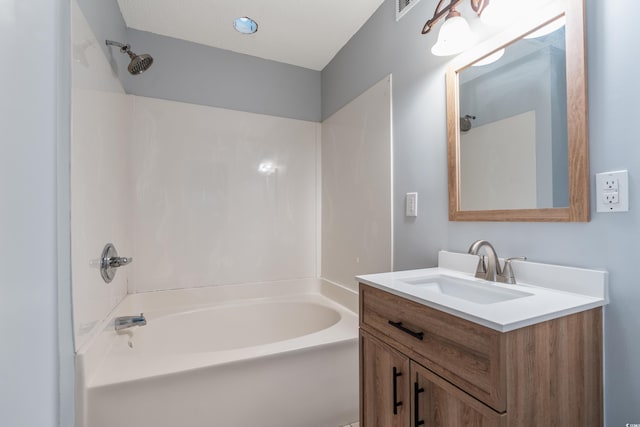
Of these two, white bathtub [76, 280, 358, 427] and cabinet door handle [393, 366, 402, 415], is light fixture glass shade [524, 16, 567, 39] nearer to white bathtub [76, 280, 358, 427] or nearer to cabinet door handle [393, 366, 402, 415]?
cabinet door handle [393, 366, 402, 415]

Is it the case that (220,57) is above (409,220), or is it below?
above

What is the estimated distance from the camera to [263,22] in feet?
6.31

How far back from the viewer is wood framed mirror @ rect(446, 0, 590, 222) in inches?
35.2

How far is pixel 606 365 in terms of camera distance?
2.75 ft

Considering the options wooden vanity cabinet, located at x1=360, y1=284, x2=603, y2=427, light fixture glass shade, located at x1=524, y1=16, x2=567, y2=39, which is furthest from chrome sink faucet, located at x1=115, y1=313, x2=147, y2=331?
light fixture glass shade, located at x1=524, y1=16, x2=567, y2=39

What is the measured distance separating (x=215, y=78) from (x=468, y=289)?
2224 mm

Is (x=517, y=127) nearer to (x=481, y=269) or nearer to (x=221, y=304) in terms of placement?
(x=481, y=269)

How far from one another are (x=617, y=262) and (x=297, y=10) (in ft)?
6.52

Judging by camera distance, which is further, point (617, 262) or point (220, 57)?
point (220, 57)

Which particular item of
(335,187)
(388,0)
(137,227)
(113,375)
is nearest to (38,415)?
(113,375)

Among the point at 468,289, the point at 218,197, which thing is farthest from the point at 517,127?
the point at 218,197

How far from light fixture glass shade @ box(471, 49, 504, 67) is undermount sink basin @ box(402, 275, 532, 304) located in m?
0.88

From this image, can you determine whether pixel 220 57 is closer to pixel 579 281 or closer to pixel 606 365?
pixel 579 281

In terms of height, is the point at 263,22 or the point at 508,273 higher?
the point at 263,22
